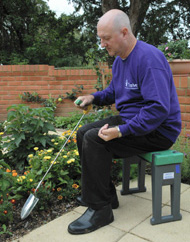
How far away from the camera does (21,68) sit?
6.25m

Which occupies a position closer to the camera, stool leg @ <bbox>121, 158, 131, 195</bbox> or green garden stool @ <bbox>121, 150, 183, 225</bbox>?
green garden stool @ <bbox>121, 150, 183, 225</bbox>

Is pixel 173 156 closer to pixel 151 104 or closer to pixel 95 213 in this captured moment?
pixel 151 104

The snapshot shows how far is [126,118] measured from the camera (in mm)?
2084

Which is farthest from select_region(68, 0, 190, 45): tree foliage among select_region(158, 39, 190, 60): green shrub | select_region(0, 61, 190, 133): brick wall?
select_region(158, 39, 190, 60): green shrub

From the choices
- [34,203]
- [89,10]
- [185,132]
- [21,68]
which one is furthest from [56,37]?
[34,203]

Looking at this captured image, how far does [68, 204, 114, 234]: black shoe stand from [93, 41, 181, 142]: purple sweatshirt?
2.06 ft

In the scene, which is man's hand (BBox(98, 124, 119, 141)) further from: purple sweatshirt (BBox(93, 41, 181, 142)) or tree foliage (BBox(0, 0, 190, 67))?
tree foliage (BBox(0, 0, 190, 67))

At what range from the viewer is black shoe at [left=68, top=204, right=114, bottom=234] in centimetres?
191

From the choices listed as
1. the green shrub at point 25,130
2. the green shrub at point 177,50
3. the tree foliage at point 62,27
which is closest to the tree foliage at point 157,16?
the tree foliage at point 62,27

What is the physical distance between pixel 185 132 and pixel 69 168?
1.62 metres

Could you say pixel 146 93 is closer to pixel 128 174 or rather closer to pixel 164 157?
pixel 164 157

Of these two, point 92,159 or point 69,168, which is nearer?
point 92,159

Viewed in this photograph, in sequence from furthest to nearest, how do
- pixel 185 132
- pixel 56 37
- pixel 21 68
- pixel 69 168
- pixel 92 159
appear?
pixel 56 37, pixel 21 68, pixel 185 132, pixel 69 168, pixel 92 159

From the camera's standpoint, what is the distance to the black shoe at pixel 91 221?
6.25 ft
